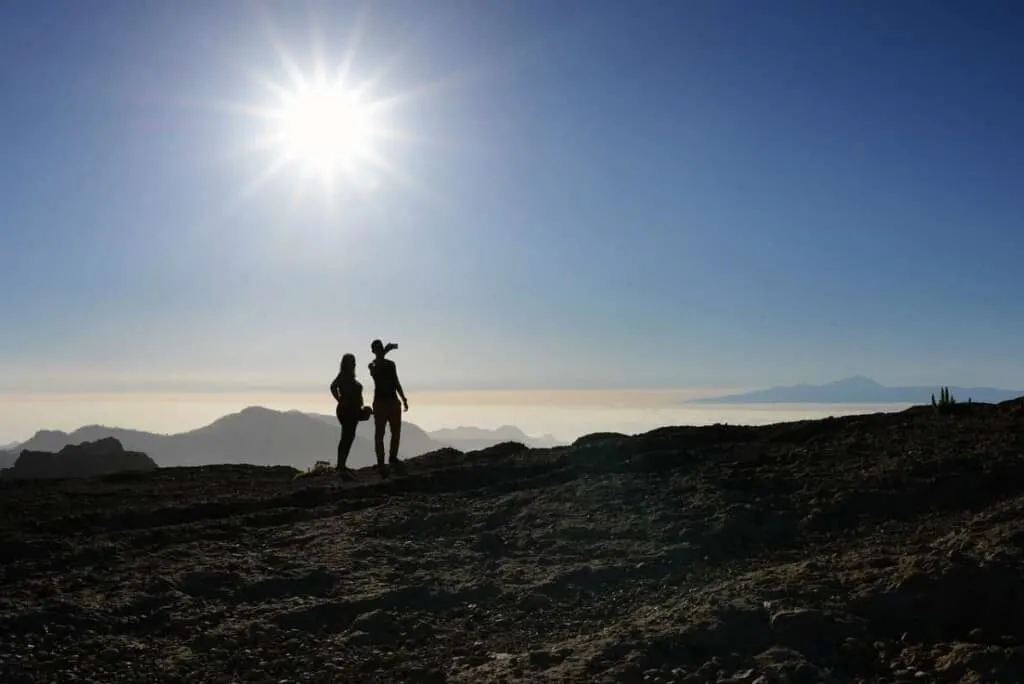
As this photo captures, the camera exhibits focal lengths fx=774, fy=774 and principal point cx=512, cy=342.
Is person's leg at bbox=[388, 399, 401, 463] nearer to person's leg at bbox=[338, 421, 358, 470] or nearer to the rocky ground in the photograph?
person's leg at bbox=[338, 421, 358, 470]

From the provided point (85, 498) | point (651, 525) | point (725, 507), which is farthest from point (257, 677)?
point (85, 498)

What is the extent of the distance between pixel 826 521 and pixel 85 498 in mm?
9978

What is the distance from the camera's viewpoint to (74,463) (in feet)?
137

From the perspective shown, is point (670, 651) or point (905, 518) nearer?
point (670, 651)

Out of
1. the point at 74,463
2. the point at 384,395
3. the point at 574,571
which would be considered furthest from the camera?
Result: the point at 74,463

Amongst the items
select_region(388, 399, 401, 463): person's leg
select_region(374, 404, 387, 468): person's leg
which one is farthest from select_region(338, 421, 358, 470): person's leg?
select_region(388, 399, 401, 463): person's leg

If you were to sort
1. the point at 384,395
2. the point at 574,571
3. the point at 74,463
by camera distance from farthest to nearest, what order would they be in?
the point at 74,463 < the point at 384,395 < the point at 574,571

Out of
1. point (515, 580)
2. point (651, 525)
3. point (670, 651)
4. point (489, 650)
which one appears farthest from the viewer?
point (651, 525)

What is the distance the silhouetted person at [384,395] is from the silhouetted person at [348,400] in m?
0.53

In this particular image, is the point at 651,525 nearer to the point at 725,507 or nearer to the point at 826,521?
the point at 725,507

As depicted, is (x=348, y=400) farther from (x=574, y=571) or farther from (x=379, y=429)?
(x=574, y=571)

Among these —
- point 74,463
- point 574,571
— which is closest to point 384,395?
point 574,571

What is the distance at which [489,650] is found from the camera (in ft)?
19.2

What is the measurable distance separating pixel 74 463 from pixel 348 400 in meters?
34.6
